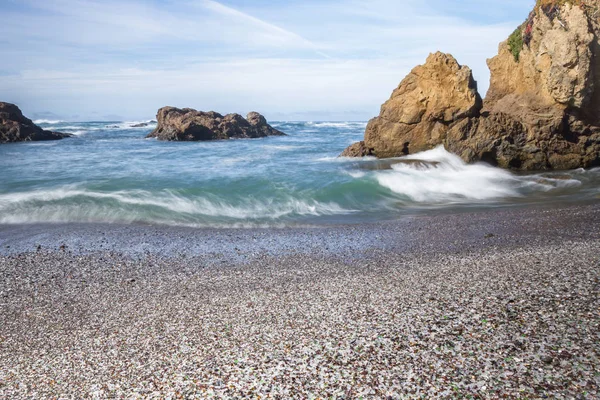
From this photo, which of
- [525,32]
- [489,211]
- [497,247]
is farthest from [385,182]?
[525,32]

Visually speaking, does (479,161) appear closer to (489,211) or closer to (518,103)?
(518,103)

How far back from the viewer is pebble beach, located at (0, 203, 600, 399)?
338 cm

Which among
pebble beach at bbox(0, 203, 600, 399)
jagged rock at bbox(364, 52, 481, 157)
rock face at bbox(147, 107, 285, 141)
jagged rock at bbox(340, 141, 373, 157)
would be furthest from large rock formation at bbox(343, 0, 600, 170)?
rock face at bbox(147, 107, 285, 141)

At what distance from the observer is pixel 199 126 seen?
36.4 meters

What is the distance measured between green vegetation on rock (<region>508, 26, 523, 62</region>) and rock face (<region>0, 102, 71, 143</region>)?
110ft

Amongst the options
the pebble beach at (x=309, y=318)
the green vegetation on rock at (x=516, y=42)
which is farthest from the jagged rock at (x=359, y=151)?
the pebble beach at (x=309, y=318)

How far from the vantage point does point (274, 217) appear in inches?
434

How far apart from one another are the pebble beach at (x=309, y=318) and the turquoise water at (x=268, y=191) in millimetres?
3103

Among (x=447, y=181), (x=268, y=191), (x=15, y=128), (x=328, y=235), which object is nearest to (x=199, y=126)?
(x=15, y=128)

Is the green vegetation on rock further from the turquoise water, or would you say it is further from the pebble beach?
the pebble beach

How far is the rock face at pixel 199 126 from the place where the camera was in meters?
35.7

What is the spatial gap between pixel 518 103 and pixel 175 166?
47.1 feet

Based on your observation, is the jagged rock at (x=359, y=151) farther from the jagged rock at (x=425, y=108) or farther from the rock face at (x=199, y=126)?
the rock face at (x=199, y=126)

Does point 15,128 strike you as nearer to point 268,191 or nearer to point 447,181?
point 268,191
